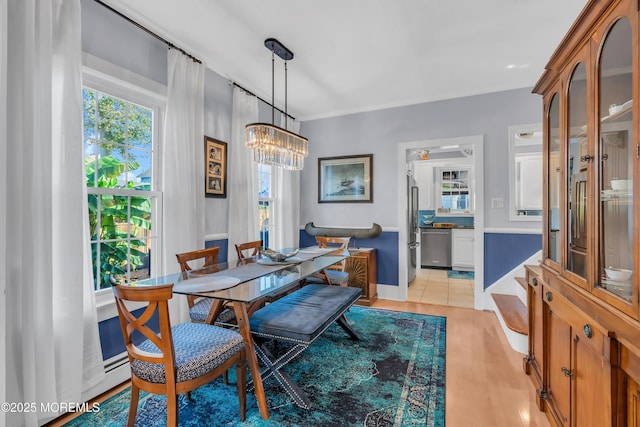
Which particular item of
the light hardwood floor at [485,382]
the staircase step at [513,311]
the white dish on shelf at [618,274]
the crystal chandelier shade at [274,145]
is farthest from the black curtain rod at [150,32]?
the staircase step at [513,311]

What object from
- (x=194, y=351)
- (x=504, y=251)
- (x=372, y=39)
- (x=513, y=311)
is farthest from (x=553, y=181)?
(x=194, y=351)

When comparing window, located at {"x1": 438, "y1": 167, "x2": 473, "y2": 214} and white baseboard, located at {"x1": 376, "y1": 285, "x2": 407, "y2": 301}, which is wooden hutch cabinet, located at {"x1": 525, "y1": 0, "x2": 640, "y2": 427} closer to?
white baseboard, located at {"x1": 376, "y1": 285, "x2": 407, "y2": 301}

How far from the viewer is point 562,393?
61.7 inches

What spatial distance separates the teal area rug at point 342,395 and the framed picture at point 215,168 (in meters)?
1.78

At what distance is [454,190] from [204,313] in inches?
247

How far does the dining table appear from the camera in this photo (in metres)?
1.71

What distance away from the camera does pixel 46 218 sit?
5.59 ft

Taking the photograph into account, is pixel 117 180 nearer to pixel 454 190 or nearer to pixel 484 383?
pixel 484 383

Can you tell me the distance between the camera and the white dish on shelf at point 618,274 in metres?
1.03

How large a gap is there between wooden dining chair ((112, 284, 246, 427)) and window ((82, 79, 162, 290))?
1019 millimetres

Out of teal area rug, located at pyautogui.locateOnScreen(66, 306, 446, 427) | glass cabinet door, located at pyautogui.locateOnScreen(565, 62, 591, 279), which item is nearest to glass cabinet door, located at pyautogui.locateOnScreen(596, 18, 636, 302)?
glass cabinet door, located at pyautogui.locateOnScreen(565, 62, 591, 279)

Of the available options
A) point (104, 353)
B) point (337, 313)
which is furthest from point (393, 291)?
point (104, 353)

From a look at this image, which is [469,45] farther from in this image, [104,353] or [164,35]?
[104,353]

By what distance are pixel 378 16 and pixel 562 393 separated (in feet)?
9.08
